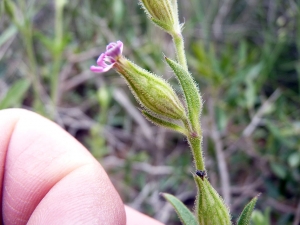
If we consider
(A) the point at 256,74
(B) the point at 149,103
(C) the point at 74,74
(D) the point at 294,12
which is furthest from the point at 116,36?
(B) the point at 149,103

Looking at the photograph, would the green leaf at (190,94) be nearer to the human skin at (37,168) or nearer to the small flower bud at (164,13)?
the small flower bud at (164,13)

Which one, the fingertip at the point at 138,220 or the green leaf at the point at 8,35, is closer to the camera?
the fingertip at the point at 138,220

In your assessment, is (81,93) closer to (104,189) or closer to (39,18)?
(39,18)

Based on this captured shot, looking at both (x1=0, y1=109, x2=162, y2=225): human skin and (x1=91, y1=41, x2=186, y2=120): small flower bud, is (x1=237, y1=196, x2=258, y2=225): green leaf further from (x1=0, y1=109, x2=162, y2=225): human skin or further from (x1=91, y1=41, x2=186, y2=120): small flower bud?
(x1=0, y1=109, x2=162, y2=225): human skin

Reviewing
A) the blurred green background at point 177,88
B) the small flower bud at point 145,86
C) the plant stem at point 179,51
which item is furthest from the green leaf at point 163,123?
the blurred green background at point 177,88

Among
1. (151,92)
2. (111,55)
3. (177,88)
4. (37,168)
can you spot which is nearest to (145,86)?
(151,92)
